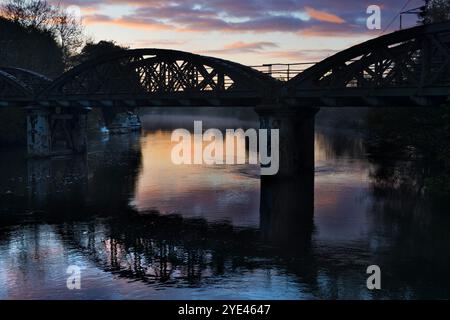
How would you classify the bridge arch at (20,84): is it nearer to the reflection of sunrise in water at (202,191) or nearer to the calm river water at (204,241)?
the reflection of sunrise in water at (202,191)

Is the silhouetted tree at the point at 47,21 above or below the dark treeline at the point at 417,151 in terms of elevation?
above

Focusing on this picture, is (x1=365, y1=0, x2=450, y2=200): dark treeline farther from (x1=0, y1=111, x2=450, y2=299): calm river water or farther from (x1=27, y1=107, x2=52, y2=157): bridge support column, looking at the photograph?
(x1=27, y1=107, x2=52, y2=157): bridge support column

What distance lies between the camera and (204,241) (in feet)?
92.7

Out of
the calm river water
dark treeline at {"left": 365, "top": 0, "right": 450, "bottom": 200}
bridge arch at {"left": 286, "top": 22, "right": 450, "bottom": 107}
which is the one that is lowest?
the calm river water

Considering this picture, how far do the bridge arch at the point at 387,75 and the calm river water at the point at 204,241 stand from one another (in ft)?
23.7

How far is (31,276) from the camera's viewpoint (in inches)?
867

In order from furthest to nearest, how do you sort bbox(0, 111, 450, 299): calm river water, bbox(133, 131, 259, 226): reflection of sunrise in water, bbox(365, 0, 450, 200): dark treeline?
bbox(365, 0, 450, 200): dark treeline
bbox(133, 131, 259, 226): reflection of sunrise in water
bbox(0, 111, 450, 299): calm river water

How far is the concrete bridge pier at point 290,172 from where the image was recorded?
35.9 m

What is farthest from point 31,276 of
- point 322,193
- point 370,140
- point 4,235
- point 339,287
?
point 370,140

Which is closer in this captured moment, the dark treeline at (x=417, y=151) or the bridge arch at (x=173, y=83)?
the dark treeline at (x=417, y=151)

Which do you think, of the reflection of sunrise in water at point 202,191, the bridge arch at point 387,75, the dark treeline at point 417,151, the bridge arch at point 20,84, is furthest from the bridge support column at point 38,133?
the dark treeline at point 417,151

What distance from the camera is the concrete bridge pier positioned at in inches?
1412

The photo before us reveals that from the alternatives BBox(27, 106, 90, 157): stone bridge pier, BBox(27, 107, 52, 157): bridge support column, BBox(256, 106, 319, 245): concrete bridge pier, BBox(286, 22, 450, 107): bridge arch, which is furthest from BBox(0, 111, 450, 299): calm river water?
BBox(27, 106, 90, 157): stone bridge pier

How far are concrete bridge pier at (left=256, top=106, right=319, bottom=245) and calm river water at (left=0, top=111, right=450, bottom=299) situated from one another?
1001 millimetres
